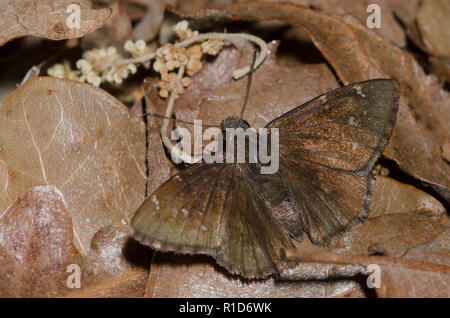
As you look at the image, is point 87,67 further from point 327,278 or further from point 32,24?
point 327,278

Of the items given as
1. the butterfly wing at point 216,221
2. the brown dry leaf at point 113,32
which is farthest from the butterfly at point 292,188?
the brown dry leaf at point 113,32

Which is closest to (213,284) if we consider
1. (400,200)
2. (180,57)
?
(400,200)

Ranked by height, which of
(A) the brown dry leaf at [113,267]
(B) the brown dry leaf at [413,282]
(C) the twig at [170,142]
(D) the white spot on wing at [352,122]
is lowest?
(A) the brown dry leaf at [113,267]

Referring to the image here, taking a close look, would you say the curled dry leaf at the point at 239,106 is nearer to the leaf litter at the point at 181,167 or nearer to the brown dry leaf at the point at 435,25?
the leaf litter at the point at 181,167

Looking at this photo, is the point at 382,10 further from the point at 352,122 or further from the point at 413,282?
the point at 413,282

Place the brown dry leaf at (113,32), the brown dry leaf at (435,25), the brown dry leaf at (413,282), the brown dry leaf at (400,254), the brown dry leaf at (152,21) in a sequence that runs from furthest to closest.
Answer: the brown dry leaf at (435,25), the brown dry leaf at (152,21), the brown dry leaf at (113,32), the brown dry leaf at (413,282), the brown dry leaf at (400,254)

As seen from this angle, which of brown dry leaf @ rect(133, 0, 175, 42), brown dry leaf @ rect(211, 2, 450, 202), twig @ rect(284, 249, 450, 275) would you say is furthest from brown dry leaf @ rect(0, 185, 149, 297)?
brown dry leaf @ rect(211, 2, 450, 202)
